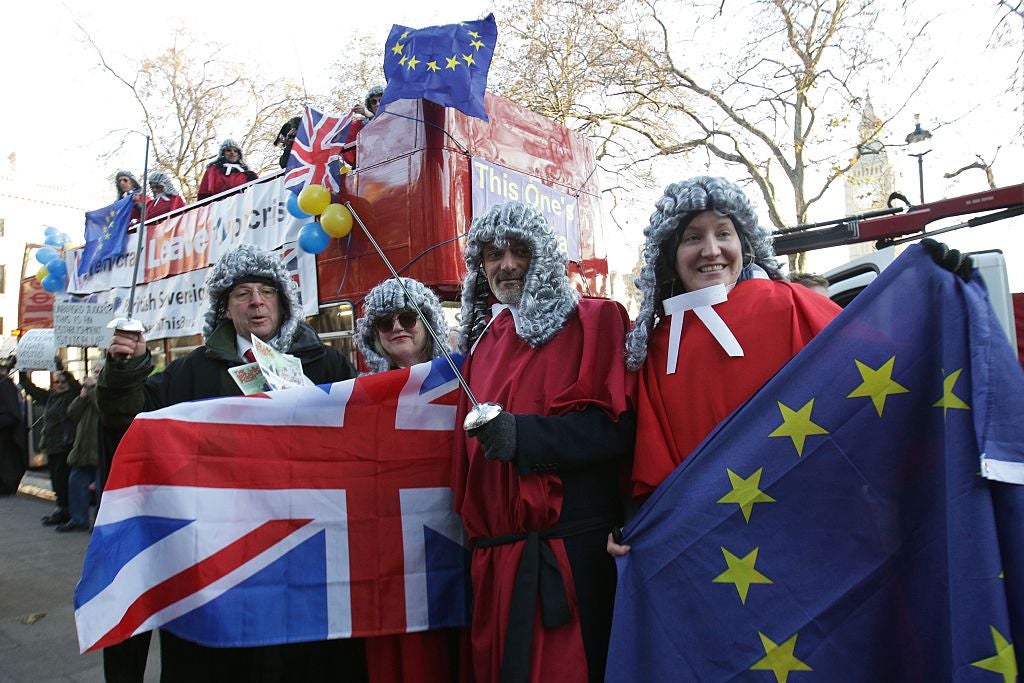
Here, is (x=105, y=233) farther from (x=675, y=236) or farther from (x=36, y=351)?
(x=675, y=236)

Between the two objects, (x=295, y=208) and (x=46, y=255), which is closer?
(x=295, y=208)

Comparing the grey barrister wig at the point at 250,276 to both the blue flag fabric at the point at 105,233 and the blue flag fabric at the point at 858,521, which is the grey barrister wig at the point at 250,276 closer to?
the blue flag fabric at the point at 858,521

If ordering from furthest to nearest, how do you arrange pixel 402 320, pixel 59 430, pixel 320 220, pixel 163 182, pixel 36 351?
1. pixel 163 182
2. pixel 59 430
3. pixel 36 351
4. pixel 320 220
5. pixel 402 320

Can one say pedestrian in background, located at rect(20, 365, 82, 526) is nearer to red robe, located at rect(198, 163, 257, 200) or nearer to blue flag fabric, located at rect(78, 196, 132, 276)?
blue flag fabric, located at rect(78, 196, 132, 276)

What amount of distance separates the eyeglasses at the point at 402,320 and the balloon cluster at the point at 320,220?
10.4 feet

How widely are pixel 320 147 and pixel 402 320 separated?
386 cm

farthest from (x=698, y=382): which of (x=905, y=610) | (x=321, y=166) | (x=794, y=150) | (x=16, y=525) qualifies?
(x=794, y=150)

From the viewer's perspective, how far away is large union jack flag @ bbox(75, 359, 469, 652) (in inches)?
95.1

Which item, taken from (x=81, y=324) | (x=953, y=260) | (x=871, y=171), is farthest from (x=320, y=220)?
(x=871, y=171)

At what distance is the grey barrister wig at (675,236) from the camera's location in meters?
2.19

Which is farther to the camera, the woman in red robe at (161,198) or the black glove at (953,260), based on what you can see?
the woman in red robe at (161,198)

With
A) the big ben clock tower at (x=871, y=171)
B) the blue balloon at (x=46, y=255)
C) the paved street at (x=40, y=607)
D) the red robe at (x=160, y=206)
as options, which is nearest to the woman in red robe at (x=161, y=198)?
the red robe at (x=160, y=206)

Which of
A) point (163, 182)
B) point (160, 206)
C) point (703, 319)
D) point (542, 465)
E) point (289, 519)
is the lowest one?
point (289, 519)

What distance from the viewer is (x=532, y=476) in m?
2.18
